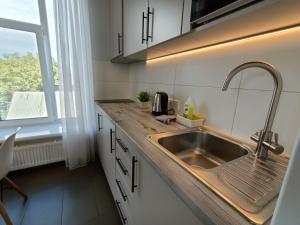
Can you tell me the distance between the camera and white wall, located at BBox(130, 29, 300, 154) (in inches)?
26.5

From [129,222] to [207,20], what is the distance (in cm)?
127

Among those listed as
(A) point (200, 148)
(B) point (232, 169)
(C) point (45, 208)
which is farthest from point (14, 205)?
(B) point (232, 169)

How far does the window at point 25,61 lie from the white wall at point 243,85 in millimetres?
1671

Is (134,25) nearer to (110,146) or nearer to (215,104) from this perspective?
(215,104)

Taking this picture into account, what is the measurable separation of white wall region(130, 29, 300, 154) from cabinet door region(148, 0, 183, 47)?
33 centimetres

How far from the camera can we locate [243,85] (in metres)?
0.86

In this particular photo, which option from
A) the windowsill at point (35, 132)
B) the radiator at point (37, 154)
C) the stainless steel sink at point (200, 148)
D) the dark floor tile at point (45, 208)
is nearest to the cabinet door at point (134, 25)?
the stainless steel sink at point (200, 148)

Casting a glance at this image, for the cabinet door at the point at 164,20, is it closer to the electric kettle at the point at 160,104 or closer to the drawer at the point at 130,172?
the electric kettle at the point at 160,104

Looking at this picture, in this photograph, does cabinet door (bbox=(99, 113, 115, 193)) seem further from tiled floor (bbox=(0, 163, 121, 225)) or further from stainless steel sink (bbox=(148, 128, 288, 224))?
stainless steel sink (bbox=(148, 128, 288, 224))

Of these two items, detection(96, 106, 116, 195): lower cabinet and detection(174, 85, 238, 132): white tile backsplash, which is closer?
detection(174, 85, 238, 132): white tile backsplash

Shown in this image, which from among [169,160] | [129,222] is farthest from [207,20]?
[129,222]

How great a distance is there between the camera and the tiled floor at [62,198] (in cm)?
130

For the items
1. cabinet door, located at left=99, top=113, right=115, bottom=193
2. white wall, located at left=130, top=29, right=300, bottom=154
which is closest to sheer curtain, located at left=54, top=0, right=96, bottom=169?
cabinet door, located at left=99, top=113, right=115, bottom=193

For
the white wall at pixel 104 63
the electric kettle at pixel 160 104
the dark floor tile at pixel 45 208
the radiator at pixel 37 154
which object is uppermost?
the white wall at pixel 104 63
